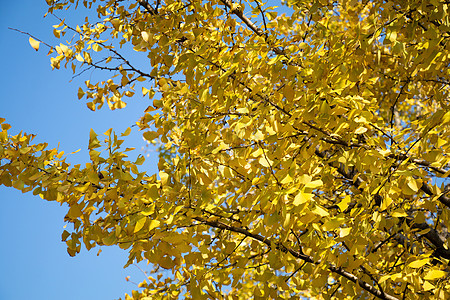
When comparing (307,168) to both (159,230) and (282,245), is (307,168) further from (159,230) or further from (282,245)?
(159,230)

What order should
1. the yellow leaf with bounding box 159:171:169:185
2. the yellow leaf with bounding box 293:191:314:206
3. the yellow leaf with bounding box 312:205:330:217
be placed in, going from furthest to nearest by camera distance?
the yellow leaf with bounding box 159:171:169:185 → the yellow leaf with bounding box 312:205:330:217 → the yellow leaf with bounding box 293:191:314:206

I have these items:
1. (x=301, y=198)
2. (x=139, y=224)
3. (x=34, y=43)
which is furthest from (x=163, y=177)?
(x=34, y=43)

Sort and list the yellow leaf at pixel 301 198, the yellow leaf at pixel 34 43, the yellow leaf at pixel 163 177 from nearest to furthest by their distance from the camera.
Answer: the yellow leaf at pixel 301 198 → the yellow leaf at pixel 163 177 → the yellow leaf at pixel 34 43

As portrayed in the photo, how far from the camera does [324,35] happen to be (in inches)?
92.0

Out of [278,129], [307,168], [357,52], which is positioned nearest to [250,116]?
[278,129]

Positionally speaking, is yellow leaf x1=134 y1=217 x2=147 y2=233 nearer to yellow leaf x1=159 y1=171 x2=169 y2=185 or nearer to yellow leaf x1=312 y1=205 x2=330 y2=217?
yellow leaf x1=159 y1=171 x2=169 y2=185

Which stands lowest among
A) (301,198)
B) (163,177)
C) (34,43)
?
(301,198)

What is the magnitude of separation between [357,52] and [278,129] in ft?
2.52

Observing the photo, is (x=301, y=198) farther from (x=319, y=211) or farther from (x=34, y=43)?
(x=34, y=43)

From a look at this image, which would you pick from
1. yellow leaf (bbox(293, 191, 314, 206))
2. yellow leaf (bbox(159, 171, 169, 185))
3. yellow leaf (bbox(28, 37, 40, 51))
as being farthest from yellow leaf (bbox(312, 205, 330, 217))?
yellow leaf (bbox(28, 37, 40, 51))

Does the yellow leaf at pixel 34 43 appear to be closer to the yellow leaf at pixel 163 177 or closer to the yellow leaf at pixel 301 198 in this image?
the yellow leaf at pixel 163 177

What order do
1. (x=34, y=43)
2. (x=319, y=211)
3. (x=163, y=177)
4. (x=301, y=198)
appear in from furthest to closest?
(x=34, y=43) → (x=163, y=177) → (x=319, y=211) → (x=301, y=198)

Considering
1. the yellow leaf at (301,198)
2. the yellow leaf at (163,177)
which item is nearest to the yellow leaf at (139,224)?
the yellow leaf at (163,177)

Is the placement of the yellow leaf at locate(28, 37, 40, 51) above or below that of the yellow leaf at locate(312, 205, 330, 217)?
above
